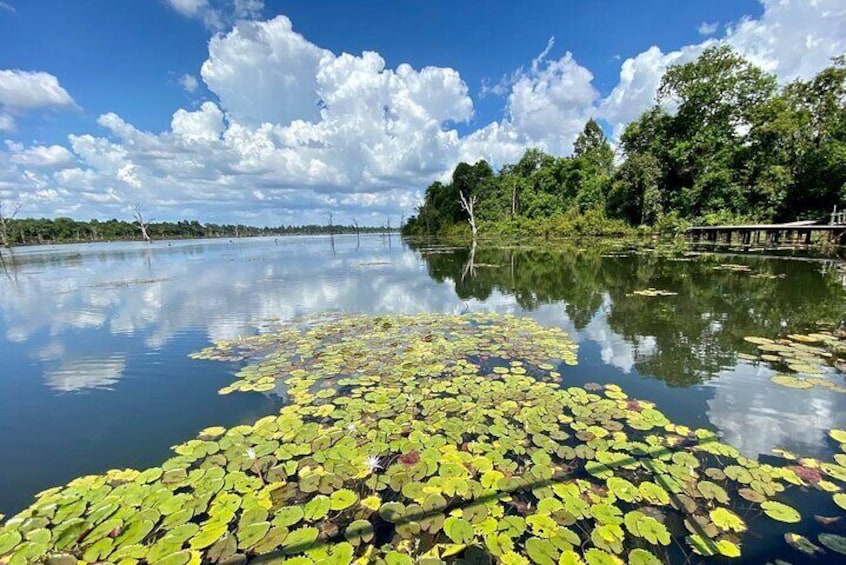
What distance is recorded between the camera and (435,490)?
248 cm

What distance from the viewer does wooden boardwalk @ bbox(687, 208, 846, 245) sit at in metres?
18.0

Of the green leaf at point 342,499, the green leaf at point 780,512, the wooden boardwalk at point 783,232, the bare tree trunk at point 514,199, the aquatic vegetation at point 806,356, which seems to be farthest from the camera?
the bare tree trunk at point 514,199

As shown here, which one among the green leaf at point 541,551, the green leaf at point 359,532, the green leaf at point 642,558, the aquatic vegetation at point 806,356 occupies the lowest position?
the green leaf at point 359,532

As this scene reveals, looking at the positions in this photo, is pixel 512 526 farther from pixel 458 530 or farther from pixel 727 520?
pixel 727 520

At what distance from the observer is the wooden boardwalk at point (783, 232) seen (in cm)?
1797

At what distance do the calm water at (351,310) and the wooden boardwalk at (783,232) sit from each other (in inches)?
282

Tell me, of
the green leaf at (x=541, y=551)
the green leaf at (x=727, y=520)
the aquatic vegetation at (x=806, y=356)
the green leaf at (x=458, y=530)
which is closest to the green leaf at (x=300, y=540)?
the green leaf at (x=458, y=530)

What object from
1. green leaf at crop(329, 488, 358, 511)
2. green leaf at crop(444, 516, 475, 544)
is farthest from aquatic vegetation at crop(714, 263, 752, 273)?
green leaf at crop(329, 488, 358, 511)

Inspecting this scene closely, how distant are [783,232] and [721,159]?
6700 mm

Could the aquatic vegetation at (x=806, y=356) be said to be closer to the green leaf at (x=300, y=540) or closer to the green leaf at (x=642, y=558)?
the green leaf at (x=642, y=558)

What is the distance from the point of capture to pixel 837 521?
2172 mm

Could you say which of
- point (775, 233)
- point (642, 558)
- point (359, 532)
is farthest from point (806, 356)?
point (775, 233)

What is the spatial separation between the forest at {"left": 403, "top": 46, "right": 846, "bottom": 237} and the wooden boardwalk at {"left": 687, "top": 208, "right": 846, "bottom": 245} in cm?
113

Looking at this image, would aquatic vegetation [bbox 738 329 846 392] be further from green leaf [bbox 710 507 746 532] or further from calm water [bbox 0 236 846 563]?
green leaf [bbox 710 507 746 532]
